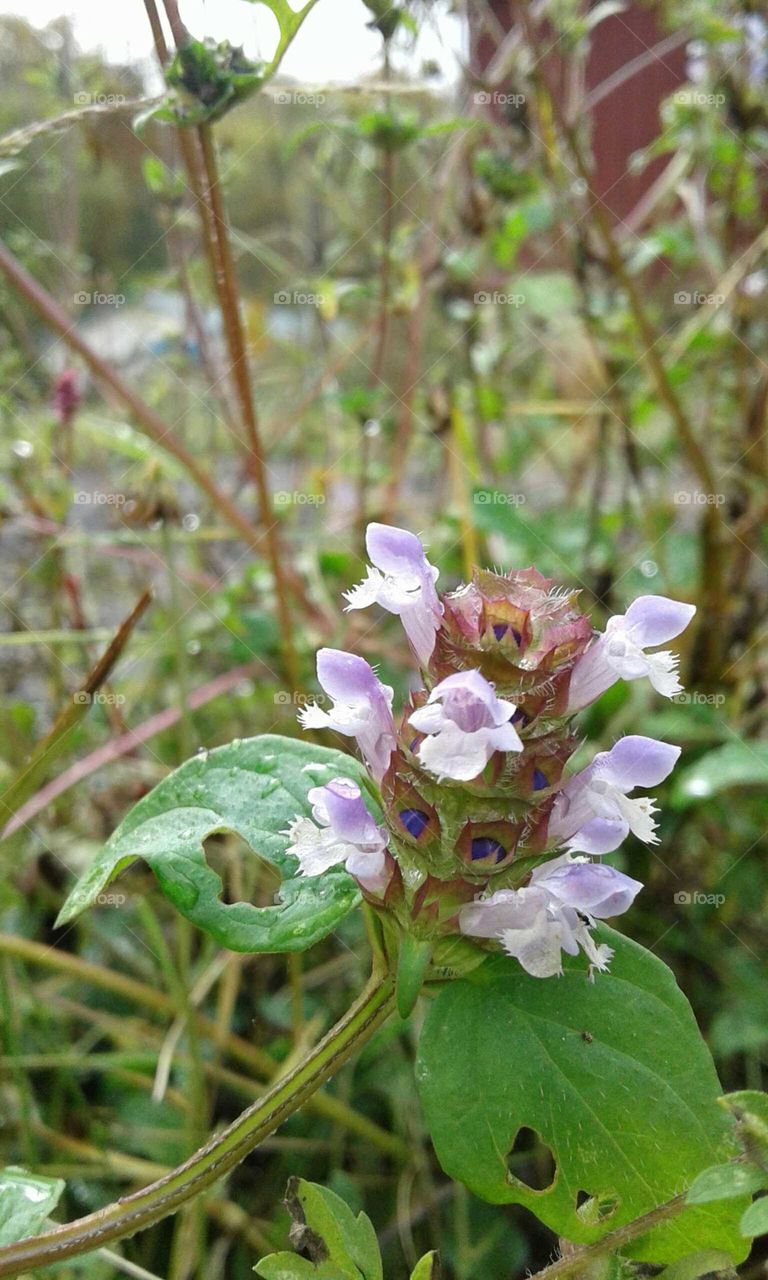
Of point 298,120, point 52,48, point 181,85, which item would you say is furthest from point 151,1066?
point 298,120

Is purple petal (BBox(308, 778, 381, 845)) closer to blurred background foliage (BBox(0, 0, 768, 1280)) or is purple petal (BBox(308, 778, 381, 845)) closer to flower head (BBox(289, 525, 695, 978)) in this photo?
flower head (BBox(289, 525, 695, 978))

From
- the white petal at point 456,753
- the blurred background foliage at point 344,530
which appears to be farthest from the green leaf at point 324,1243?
the blurred background foliage at point 344,530

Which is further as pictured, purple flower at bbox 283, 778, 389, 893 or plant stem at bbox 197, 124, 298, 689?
plant stem at bbox 197, 124, 298, 689

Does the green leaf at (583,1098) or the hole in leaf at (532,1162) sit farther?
the hole in leaf at (532,1162)

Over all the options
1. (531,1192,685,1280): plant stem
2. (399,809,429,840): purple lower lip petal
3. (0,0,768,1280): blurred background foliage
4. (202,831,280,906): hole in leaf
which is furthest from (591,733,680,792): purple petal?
(202,831,280,906): hole in leaf

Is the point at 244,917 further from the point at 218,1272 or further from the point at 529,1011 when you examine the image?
the point at 218,1272

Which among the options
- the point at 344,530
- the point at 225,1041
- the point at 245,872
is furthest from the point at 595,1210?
the point at 344,530

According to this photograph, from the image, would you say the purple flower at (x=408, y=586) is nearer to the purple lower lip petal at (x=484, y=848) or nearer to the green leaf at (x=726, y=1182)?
the purple lower lip petal at (x=484, y=848)
